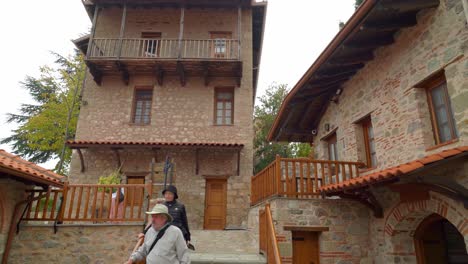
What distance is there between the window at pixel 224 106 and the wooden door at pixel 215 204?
8.34 ft

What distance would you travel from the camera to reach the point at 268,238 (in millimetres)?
5285

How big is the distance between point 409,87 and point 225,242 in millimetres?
5509

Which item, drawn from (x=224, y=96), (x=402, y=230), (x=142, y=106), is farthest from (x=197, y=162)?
(x=402, y=230)

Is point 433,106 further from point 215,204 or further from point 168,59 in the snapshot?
point 168,59

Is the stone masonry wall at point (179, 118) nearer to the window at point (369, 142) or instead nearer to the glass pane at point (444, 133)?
the window at point (369, 142)

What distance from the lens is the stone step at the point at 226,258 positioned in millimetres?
5355

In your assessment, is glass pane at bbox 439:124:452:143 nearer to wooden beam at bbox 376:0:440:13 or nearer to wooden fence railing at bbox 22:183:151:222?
wooden beam at bbox 376:0:440:13

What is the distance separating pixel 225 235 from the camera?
8.21 m

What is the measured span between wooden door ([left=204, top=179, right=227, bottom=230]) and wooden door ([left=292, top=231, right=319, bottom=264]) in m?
4.69

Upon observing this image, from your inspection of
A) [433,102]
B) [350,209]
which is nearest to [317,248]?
[350,209]

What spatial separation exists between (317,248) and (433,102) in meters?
3.63

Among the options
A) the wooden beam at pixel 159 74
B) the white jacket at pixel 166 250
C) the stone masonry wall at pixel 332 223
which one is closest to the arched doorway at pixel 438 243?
the stone masonry wall at pixel 332 223

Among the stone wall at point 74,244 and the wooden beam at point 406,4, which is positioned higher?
the wooden beam at point 406,4

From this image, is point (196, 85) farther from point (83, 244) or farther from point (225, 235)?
point (83, 244)
